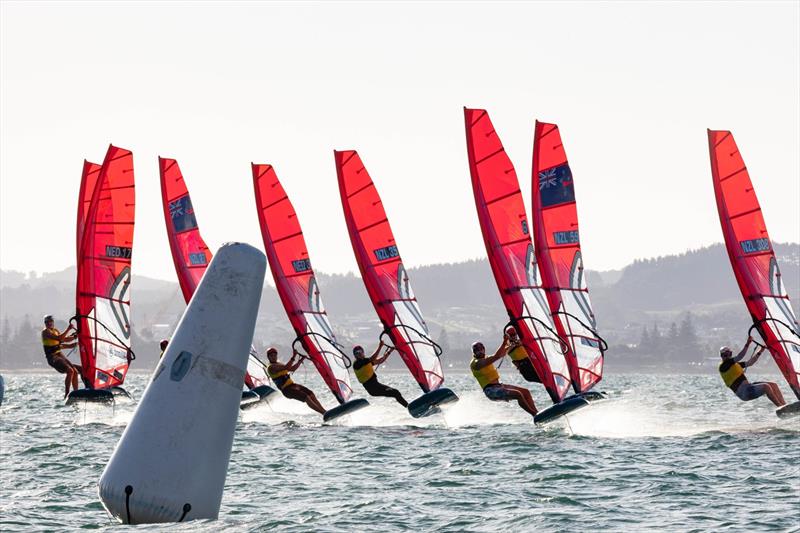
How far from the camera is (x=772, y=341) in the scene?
24516 millimetres

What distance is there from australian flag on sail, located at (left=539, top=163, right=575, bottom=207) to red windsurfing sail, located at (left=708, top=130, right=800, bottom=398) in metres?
3.46

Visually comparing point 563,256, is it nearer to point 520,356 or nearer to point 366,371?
point 520,356

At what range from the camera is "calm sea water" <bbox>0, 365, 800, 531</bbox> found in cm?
1307

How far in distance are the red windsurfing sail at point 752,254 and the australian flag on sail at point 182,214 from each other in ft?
45.8

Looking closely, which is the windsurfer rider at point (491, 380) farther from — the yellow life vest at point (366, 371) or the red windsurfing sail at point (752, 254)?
the red windsurfing sail at point (752, 254)

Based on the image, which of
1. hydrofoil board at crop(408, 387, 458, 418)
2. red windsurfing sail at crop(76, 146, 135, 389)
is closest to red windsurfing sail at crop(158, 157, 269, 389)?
red windsurfing sail at crop(76, 146, 135, 389)

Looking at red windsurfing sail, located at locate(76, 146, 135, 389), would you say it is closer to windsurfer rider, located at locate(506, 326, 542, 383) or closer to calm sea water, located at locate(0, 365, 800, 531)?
calm sea water, located at locate(0, 365, 800, 531)

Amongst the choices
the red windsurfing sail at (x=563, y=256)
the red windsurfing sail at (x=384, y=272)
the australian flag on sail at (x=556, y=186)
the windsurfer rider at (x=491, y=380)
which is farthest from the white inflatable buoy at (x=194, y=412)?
the red windsurfing sail at (x=384, y=272)

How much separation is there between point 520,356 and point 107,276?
10.7 metres

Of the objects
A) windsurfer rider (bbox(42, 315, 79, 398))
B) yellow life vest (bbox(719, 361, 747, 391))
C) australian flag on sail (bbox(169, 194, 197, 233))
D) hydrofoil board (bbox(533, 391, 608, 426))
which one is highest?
australian flag on sail (bbox(169, 194, 197, 233))

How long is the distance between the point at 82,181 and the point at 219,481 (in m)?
23.5

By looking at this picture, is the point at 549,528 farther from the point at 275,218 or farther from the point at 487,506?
the point at 275,218

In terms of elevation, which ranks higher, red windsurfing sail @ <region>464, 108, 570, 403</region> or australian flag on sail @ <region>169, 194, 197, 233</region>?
australian flag on sail @ <region>169, 194, 197, 233</region>

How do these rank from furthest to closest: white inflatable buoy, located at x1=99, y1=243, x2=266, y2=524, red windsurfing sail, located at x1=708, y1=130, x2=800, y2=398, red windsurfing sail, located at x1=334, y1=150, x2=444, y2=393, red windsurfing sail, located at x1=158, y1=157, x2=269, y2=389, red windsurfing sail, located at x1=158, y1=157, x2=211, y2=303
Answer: red windsurfing sail, located at x1=158, y1=157, x2=211, y2=303
red windsurfing sail, located at x1=158, y1=157, x2=269, y2=389
red windsurfing sail, located at x1=334, y1=150, x2=444, y2=393
red windsurfing sail, located at x1=708, y1=130, x2=800, y2=398
white inflatable buoy, located at x1=99, y1=243, x2=266, y2=524
